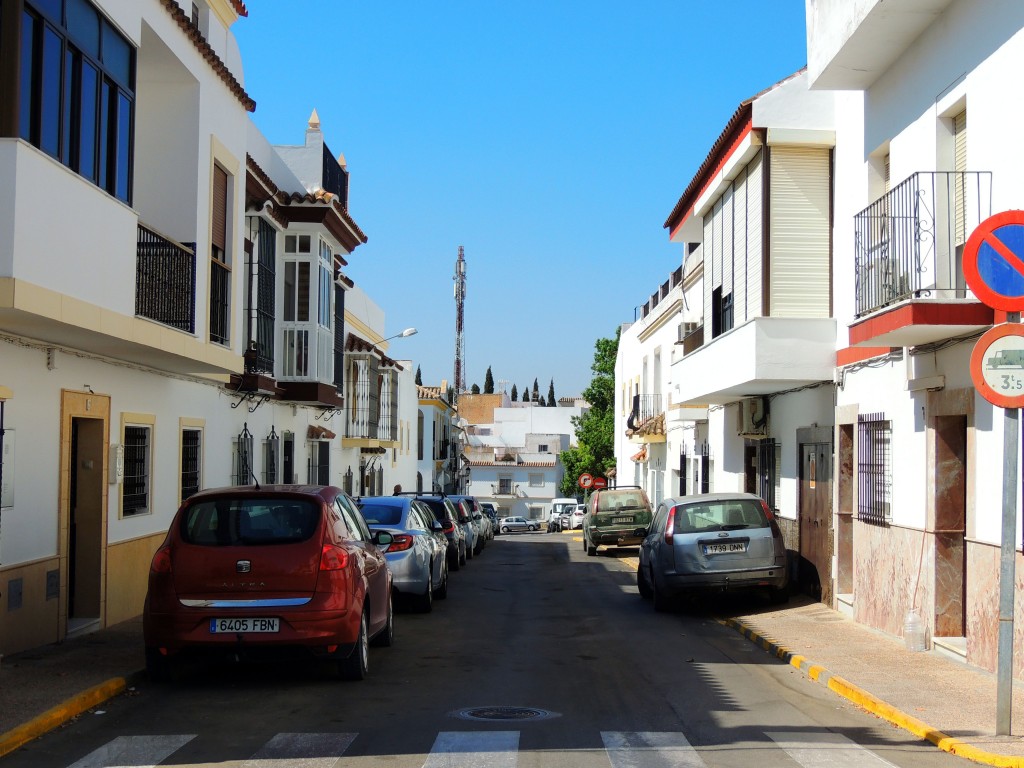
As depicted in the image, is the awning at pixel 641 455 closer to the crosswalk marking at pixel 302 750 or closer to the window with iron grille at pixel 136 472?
the window with iron grille at pixel 136 472

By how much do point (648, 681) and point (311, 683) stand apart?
2.92m

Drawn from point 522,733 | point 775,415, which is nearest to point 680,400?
point 775,415

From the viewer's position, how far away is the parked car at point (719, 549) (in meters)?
15.4

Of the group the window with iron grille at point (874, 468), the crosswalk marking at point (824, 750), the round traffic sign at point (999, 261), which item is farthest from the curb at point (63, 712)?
the window with iron grille at point (874, 468)

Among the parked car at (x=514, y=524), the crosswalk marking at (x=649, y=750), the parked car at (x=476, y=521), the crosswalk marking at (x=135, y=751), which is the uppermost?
the crosswalk marking at (x=649, y=750)

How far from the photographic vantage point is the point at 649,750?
24.1ft

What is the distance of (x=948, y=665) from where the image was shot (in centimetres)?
1062

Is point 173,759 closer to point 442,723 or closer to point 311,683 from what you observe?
point 442,723

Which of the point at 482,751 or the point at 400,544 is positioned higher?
the point at 400,544

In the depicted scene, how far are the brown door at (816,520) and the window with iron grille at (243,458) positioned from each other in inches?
353

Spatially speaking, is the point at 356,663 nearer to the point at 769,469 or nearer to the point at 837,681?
the point at 837,681

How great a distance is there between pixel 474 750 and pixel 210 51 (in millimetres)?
10574

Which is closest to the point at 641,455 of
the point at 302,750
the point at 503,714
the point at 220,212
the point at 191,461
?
the point at 191,461

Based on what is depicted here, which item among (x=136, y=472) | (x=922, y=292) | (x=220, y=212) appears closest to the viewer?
(x=922, y=292)
